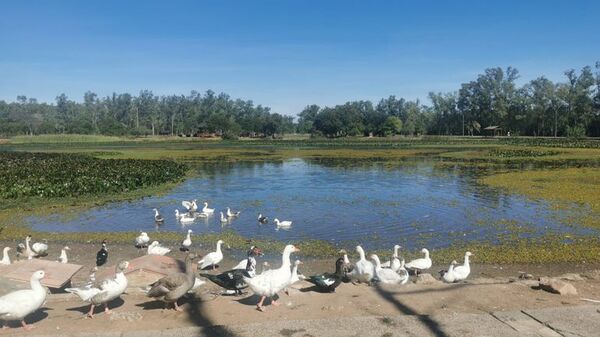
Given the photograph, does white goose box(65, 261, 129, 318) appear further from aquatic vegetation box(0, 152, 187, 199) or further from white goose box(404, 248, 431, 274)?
aquatic vegetation box(0, 152, 187, 199)

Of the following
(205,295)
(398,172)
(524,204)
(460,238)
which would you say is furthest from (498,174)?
(205,295)

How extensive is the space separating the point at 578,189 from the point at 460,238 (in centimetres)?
1466

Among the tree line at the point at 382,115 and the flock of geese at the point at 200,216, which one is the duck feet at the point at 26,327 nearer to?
the flock of geese at the point at 200,216

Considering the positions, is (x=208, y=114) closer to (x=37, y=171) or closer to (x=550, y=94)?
(x=550, y=94)

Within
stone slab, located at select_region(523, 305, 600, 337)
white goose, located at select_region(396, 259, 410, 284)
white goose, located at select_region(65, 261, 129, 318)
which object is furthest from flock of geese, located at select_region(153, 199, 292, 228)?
stone slab, located at select_region(523, 305, 600, 337)

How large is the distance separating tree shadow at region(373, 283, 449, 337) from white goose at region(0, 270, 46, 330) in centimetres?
640

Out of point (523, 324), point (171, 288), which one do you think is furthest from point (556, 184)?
point (171, 288)

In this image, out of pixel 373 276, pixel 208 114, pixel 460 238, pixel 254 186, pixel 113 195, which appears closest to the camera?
pixel 373 276

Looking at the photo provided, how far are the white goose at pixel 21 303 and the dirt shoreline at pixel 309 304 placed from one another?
0.29 m

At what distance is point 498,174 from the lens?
124 feet

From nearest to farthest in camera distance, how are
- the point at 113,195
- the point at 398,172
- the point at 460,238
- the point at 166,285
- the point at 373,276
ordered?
the point at 166,285
the point at 373,276
the point at 460,238
the point at 113,195
the point at 398,172

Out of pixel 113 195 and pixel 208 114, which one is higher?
pixel 208 114

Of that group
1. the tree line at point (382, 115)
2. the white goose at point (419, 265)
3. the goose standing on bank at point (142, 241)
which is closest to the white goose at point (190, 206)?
the goose standing on bank at point (142, 241)

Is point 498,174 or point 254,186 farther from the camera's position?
point 498,174
